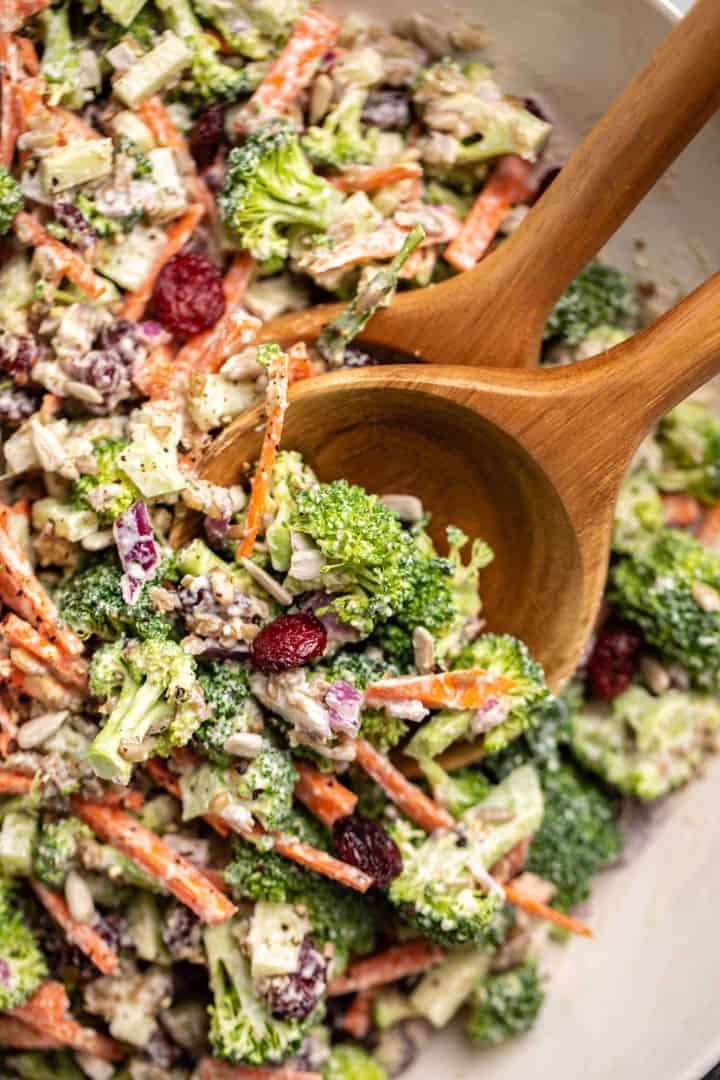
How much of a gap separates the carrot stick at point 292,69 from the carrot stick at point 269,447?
0.79 m

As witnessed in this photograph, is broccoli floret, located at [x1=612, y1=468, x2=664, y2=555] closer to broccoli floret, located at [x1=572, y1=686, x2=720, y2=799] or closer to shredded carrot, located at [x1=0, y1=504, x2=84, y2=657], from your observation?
broccoli floret, located at [x1=572, y1=686, x2=720, y2=799]

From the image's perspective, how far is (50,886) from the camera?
3191 mm

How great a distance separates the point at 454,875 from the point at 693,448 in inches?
60.5

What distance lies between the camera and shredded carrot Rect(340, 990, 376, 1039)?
3.55m

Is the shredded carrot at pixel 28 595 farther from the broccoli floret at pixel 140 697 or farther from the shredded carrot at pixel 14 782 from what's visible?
the shredded carrot at pixel 14 782

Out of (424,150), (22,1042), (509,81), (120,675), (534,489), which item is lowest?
(22,1042)

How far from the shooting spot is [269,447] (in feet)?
9.11

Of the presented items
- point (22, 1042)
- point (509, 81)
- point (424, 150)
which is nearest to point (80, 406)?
point (424, 150)

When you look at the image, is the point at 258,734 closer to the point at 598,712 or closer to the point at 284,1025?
the point at 284,1025

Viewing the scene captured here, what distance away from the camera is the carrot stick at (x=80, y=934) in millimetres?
3115

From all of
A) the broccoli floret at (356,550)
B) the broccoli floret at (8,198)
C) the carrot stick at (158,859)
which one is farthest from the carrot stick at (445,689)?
the broccoli floret at (8,198)

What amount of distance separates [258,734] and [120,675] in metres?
0.39

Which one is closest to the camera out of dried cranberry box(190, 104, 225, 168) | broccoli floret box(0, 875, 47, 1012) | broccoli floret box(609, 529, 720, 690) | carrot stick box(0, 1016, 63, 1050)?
broccoli floret box(0, 875, 47, 1012)

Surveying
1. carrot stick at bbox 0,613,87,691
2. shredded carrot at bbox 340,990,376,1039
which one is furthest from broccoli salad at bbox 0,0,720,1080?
shredded carrot at bbox 340,990,376,1039
